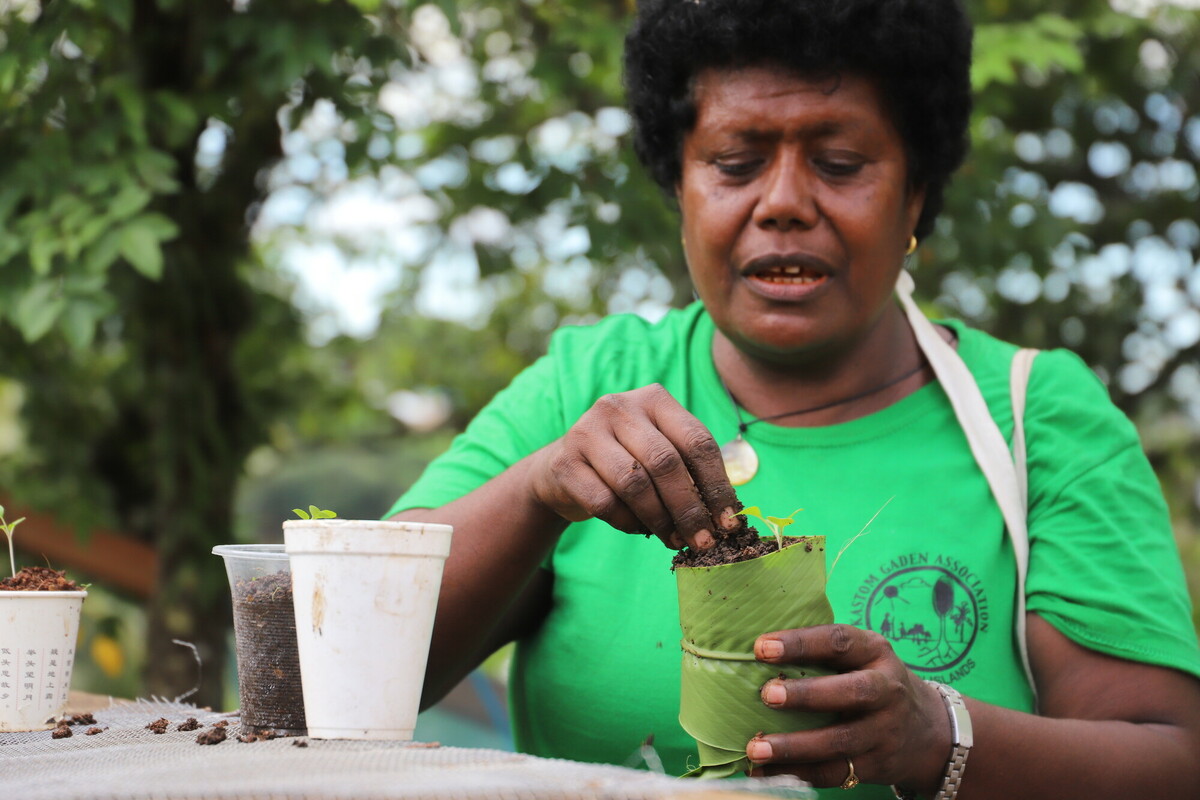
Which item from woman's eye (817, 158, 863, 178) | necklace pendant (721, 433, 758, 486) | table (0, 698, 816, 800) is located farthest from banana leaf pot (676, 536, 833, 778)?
woman's eye (817, 158, 863, 178)

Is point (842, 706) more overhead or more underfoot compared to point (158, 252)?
more underfoot

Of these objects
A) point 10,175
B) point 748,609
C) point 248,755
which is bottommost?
point 248,755

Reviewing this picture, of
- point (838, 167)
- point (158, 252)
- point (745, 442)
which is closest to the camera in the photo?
point (838, 167)

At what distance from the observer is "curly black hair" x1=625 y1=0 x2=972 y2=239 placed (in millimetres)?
1963

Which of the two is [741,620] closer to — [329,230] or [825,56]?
[825,56]

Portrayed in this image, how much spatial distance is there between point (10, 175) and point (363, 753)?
2693 mm

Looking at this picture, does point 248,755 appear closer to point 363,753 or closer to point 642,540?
point 363,753

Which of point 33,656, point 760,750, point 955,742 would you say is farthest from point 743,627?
point 33,656

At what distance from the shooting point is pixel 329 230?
643cm

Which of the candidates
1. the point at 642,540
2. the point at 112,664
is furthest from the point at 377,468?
the point at 642,540

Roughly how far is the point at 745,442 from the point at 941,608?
1.51ft

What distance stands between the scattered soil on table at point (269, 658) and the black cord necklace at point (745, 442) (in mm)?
846

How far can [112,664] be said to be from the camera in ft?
16.6

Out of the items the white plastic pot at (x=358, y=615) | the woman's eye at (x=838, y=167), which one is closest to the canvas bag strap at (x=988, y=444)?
the woman's eye at (x=838, y=167)
